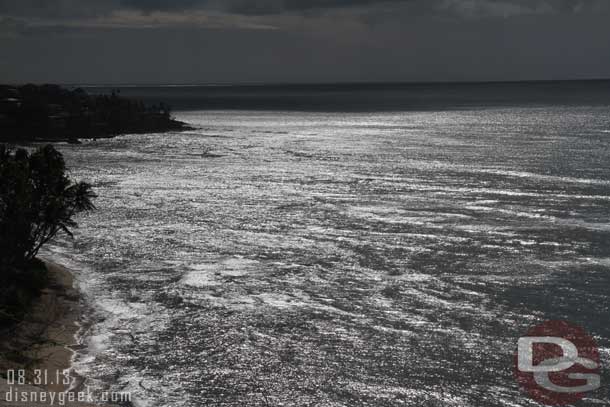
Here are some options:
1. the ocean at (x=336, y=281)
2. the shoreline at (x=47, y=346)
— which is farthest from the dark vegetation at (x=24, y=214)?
the ocean at (x=336, y=281)

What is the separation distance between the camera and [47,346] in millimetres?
43281

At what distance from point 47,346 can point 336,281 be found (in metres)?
23.1

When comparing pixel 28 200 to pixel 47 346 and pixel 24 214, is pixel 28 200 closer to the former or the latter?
pixel 24 214

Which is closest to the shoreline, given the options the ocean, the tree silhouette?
the ocean

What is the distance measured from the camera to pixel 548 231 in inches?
2707

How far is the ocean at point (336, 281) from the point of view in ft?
129

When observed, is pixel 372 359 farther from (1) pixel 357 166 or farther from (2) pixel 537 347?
(1) pixel 357 166

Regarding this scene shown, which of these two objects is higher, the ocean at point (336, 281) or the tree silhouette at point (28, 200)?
the tree silhouette at point (28, 200)

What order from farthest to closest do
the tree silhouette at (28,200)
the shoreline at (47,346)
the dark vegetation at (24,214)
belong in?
the tree silhouette at (28,200)
the dark vegetation at (24,214)
the shoreline at (47,346)

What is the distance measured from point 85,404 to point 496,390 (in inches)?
870

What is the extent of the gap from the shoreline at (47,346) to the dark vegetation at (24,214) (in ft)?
4.30

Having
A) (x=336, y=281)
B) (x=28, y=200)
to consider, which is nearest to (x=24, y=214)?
(x=28, y=200)

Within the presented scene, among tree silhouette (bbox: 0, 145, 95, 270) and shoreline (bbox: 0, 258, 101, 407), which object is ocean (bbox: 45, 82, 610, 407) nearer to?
shoreline (bbox: 0, 258, 101, 407)

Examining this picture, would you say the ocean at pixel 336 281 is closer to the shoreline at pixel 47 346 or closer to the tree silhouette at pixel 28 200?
the shoreline at pixel 47 346
